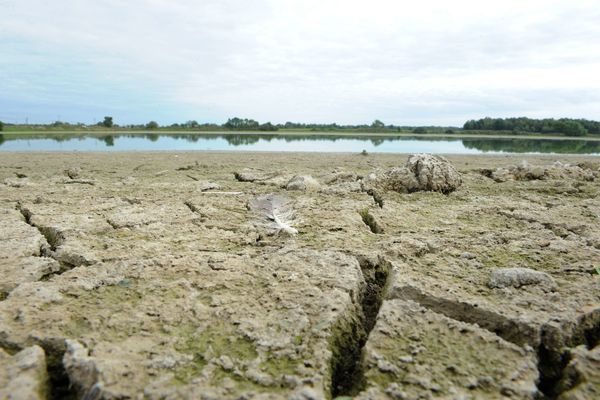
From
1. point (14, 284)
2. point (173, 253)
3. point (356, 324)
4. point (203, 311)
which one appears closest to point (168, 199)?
point (173, 253)

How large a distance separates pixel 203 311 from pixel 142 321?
217mm

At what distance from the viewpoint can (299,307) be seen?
1516mm

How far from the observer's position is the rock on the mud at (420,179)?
3.79 m

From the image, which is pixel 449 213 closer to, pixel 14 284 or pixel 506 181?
pixel 506 181

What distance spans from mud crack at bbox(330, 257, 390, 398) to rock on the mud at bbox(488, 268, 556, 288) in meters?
0.46

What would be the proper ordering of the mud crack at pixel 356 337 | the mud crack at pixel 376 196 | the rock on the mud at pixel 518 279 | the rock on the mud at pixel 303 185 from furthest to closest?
the rock on the mud at pixel 303 185 < the mud crack at pixel 376 196 < the rock on the mud at pixel 518 279 < the mud crack at pixel 356 337

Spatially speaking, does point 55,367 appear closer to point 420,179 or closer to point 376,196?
point 376,196

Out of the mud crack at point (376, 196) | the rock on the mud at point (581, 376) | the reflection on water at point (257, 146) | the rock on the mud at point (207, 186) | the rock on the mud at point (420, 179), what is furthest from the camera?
the reflection on water at point (257, 146)

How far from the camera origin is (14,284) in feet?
5.65

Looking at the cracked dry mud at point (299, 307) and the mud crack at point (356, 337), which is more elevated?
the cracked dry mud at point (299, 307)

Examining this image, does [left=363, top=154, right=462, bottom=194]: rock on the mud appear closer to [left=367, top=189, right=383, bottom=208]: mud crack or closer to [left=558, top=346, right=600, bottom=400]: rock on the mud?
[left=367, top=189, right=383, bottom=208]: mud crack

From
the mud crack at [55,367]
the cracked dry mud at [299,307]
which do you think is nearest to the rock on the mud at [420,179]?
the cracked dry mud at [299,307]

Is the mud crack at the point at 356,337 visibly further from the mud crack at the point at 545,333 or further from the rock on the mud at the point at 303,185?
the rock on the mud at the point at 303,185

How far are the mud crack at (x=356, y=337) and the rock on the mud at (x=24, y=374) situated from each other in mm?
840
